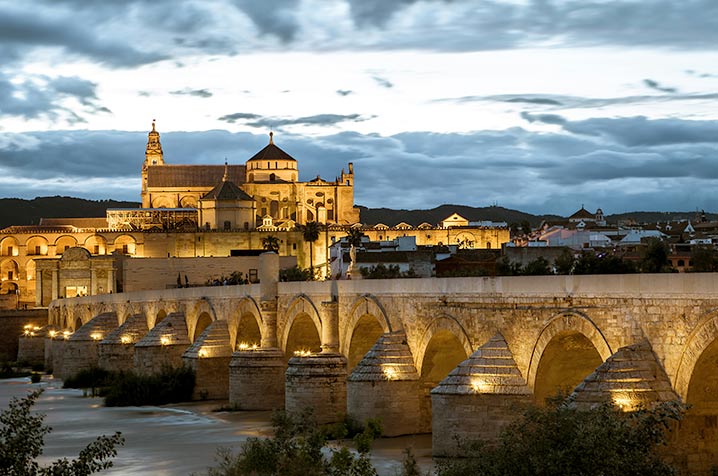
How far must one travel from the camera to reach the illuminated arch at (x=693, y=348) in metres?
15.4

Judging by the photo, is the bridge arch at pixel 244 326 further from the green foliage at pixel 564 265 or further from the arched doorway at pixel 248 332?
the green foliage at pixel 564 265

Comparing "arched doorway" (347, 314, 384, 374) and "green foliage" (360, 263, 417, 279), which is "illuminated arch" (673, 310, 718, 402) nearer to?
"arched doorway" (347, 314, 384, 374)

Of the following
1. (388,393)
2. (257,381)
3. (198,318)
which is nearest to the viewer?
(388,393)

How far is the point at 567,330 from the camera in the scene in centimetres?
1873

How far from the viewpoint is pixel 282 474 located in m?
15.0

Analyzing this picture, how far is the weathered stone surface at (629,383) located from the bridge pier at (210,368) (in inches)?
769

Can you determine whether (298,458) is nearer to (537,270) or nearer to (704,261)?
(537,270)

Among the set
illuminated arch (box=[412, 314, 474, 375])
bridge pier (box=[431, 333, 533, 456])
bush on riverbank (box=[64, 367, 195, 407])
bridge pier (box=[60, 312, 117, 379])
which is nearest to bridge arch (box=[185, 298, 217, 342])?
bush on riverbank (box=[64, 367, 195, 407])

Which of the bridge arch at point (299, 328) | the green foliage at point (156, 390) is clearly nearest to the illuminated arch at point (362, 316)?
the bridge arch at point (299, 328)

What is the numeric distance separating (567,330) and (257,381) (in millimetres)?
13794

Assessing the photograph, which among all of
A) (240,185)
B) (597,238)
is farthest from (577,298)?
(240,185)

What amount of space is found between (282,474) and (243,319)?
847 inches

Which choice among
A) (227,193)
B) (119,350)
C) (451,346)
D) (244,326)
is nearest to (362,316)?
(451,346)

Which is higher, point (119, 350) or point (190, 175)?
point (190, 175)
